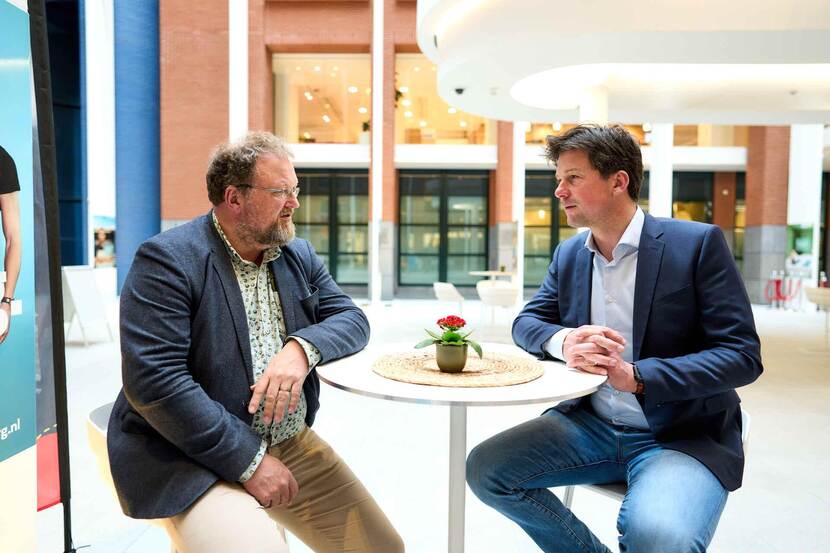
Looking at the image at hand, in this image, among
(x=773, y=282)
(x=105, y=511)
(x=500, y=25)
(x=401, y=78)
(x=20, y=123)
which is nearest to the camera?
(x=20, y=123)

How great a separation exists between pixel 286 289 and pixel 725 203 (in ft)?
56.1

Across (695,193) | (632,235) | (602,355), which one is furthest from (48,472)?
(695,193)

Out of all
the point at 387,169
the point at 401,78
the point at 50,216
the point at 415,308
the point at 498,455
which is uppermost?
the point at 401,78

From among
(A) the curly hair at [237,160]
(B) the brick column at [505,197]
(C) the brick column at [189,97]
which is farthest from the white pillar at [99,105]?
(B) the brick column at [505,197]

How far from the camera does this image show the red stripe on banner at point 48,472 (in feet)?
7.25

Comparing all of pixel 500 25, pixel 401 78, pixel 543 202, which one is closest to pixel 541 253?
pixel 543 202

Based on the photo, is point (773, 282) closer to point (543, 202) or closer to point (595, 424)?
point (543, 202)

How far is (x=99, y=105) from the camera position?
7.93 metres

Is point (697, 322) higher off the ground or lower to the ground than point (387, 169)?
lower

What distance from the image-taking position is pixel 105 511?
2.80 meters

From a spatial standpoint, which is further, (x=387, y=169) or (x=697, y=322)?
(x=387, y=169)

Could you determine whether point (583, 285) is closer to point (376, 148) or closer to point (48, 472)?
point (48, 472)

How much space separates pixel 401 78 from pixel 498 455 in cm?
1589

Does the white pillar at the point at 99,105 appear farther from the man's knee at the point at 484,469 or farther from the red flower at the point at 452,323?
the man's knee at the point at 484,469
